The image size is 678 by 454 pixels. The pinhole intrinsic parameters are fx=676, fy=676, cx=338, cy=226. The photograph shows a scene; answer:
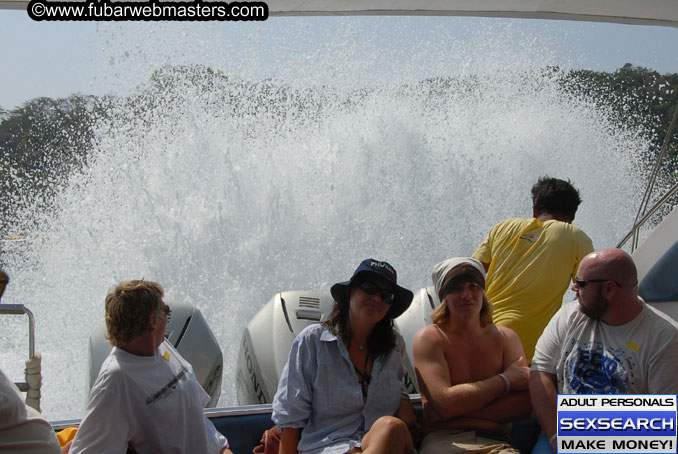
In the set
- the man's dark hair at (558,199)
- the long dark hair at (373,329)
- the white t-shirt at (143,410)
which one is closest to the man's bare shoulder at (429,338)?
the long dark hair at (373,329)

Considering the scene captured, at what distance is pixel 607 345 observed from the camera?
2.66 meters

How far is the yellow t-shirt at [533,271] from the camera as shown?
3.54 meters

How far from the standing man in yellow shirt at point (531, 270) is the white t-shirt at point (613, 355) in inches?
28.9

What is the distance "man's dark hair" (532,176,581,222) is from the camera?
3766 mm

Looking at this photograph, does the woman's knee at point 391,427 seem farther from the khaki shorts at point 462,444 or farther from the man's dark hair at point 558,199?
the man's dark hair at point 558,199

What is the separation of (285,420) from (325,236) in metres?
5.05

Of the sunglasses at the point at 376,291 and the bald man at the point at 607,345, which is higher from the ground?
the sunglasses at the point at 376,291

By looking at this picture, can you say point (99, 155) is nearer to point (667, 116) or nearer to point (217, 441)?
point (217, 441)

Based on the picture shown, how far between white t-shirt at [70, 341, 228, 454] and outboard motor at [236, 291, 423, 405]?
59.3 inches

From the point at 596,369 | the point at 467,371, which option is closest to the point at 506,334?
the point at 467,371

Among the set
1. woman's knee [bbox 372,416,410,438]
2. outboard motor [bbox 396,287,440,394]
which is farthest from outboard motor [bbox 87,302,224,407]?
woman's knee [bbox 372,416,410,438]

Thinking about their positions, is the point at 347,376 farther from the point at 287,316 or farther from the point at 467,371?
the point at 287,316

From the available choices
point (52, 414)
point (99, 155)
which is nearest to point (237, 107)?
point (99, 155)

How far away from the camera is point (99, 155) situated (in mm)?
9508
